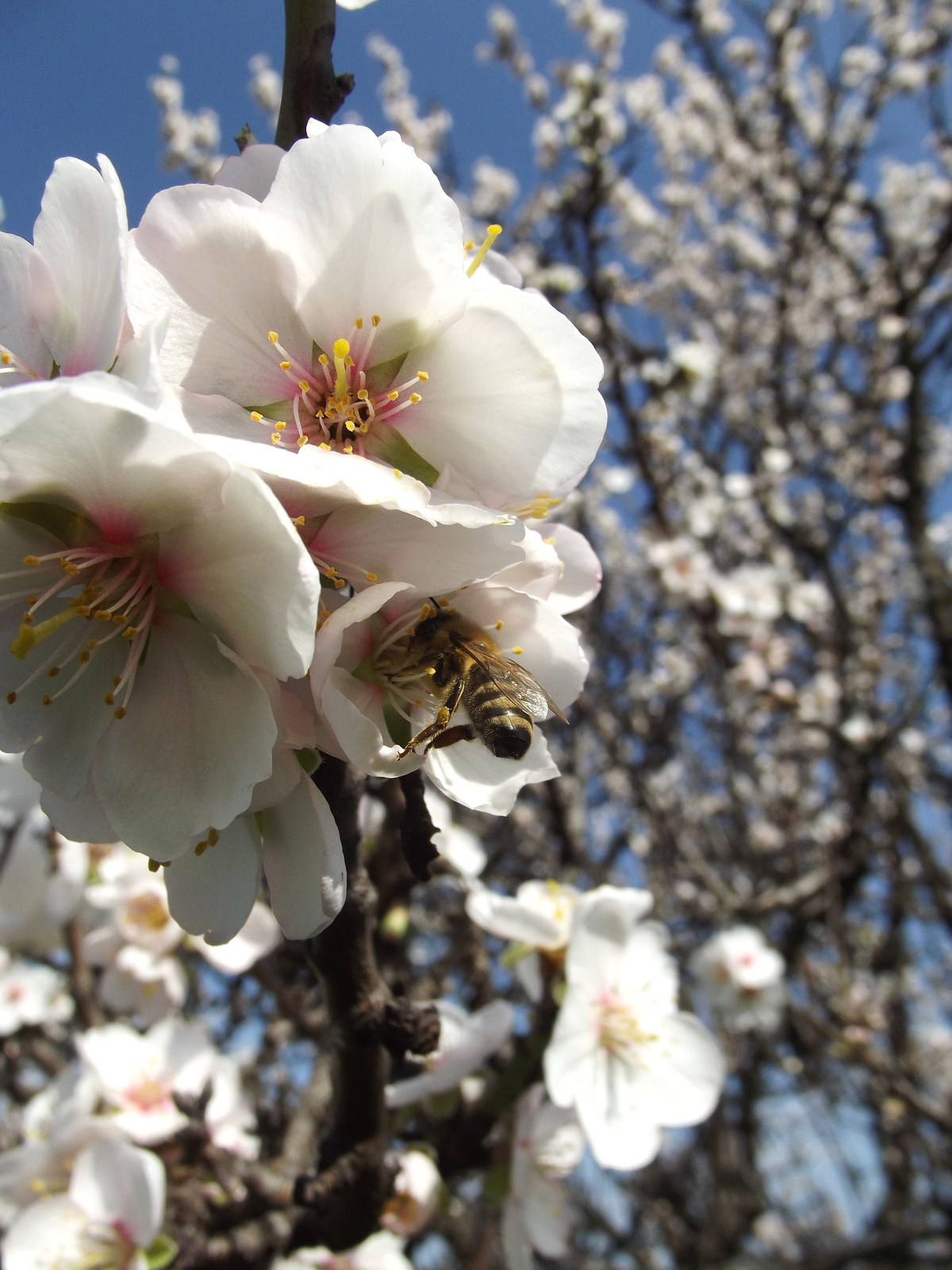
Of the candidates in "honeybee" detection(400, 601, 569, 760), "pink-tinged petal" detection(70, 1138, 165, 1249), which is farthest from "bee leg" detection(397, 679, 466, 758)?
"pink-tinged petal" detection(70, 1138, 165, 1249)

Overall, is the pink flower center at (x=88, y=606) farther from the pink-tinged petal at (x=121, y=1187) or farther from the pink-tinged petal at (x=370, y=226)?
the pink-tinged petal at (x=121, y=1187)

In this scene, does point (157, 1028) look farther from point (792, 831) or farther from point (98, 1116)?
point (792, 831)

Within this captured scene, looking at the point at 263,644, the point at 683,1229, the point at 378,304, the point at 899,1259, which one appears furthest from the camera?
the point at 683,1229

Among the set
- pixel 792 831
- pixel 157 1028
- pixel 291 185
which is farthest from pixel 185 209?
pixel 792 831

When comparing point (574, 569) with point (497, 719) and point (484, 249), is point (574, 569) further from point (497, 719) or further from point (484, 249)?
point (484, 249)

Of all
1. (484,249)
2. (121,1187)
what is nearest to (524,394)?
(484,249)

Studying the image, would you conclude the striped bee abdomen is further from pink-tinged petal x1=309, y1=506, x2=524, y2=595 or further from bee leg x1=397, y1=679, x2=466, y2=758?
pink-tinged petal x1=309, y1=506, x2=524, y2=595
